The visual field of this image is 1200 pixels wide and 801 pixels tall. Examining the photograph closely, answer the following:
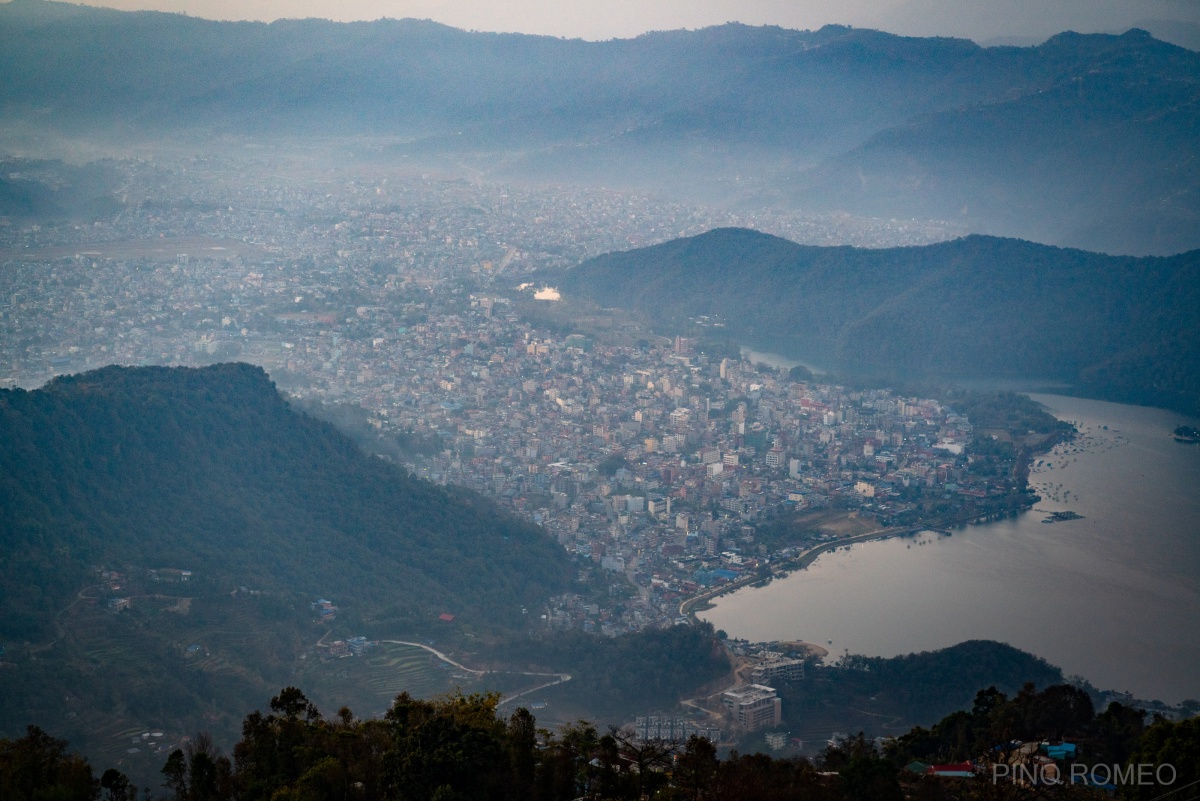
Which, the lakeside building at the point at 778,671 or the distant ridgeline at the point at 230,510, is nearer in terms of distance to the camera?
the lakeside building at the point at 778,671

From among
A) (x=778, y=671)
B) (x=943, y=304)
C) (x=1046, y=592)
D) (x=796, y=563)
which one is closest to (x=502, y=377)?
(x=796, y=563)

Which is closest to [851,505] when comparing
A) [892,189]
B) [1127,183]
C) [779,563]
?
[779,563]

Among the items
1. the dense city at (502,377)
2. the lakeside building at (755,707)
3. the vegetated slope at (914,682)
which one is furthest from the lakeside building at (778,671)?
the dense city at (502,377)

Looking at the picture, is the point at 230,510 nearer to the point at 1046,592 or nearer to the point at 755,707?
the point at 755,707

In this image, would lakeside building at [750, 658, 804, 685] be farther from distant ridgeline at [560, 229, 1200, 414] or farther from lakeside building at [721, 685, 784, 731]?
distant ridgeline at [560, 229, 1200, 414]

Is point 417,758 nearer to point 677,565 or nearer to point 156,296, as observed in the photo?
point 677,565

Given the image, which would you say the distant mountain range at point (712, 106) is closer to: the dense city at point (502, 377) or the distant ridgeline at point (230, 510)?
the dense city at point (502, 377)
